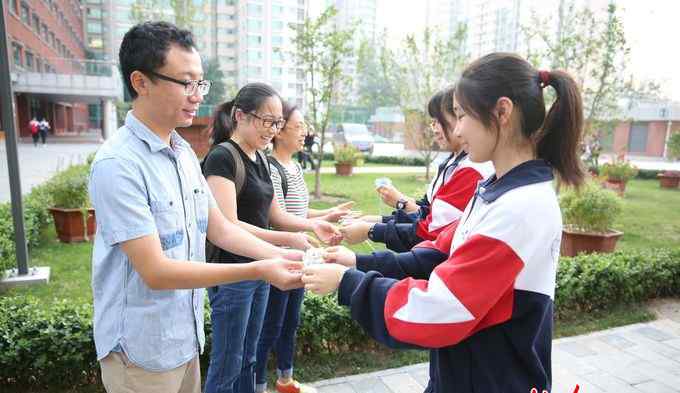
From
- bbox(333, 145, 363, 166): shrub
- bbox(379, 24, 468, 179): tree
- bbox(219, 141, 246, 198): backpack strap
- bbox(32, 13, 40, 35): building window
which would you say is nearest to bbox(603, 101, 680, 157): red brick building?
bbox(379, 24, 468, 179): tree

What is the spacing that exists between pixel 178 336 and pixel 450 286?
1.02m

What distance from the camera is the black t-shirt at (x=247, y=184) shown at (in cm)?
247

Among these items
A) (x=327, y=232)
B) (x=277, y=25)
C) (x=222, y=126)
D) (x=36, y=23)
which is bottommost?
(x=327, y=232)

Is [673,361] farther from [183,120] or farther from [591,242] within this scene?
[183,120]

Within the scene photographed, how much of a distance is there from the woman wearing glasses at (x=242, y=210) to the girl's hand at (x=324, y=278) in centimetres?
90

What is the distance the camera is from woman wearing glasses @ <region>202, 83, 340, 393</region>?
245 cm

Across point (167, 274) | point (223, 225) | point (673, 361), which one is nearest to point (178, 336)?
point (167, 274)

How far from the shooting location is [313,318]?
11.7 ft

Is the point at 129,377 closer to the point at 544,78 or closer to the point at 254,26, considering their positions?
the point at 544,78

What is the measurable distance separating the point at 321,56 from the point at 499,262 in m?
11.1

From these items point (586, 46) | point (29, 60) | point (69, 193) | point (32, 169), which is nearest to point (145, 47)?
point (69, 193)

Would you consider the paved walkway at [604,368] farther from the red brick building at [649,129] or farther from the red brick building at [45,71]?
the red brick building at [649,129]

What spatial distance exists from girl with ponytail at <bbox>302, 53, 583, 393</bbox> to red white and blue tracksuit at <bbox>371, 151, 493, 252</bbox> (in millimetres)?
656

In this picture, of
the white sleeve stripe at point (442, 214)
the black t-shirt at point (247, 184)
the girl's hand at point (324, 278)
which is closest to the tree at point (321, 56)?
the black t-shirt at point (247, 184)
